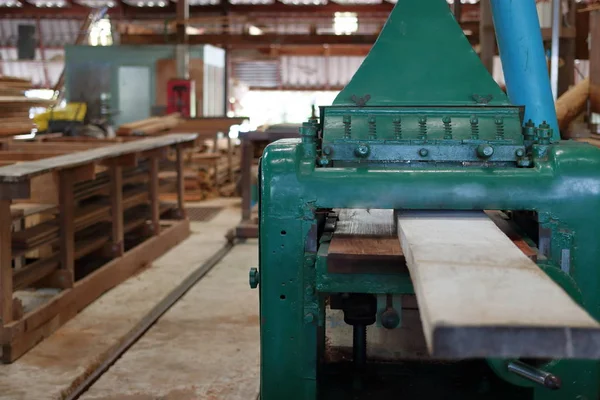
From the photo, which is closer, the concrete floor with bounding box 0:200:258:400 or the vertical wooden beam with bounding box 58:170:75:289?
the concrete floor with bounding box 0:200:258:400

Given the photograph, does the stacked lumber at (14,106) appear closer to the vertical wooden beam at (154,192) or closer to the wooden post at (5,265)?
the wooden post at (5,265)

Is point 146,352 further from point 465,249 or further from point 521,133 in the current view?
point 465,249

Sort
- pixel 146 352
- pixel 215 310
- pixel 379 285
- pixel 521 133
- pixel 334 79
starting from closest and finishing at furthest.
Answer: pixel 379 285 < pixel 521 133 < pixel 146 352 < pixel 215 310 < pixel 334 79

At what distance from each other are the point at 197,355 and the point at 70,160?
1.73m

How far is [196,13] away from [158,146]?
12.7 m

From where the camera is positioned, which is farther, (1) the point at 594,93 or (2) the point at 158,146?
(2) the point at 158,146

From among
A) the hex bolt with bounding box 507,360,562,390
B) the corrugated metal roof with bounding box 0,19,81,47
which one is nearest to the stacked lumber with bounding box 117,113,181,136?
the hex bolt with bounding box 507,360,562,390

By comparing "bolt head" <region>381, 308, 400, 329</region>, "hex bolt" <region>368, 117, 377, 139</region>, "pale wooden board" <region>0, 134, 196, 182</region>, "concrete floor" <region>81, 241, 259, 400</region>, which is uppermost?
"hex bolt" <region>368, 117, 377, 139</region>

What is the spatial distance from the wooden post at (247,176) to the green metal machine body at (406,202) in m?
6.19

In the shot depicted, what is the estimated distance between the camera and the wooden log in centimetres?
655

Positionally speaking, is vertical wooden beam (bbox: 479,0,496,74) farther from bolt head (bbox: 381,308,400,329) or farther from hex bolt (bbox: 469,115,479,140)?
bolt head (bbox: 381,308,400,329)

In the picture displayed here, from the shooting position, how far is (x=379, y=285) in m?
2.75

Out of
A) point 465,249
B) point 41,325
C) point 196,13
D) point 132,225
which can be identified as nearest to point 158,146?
point 132,225

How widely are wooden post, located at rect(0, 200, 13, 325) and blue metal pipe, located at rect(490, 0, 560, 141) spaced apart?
3.20 meters
